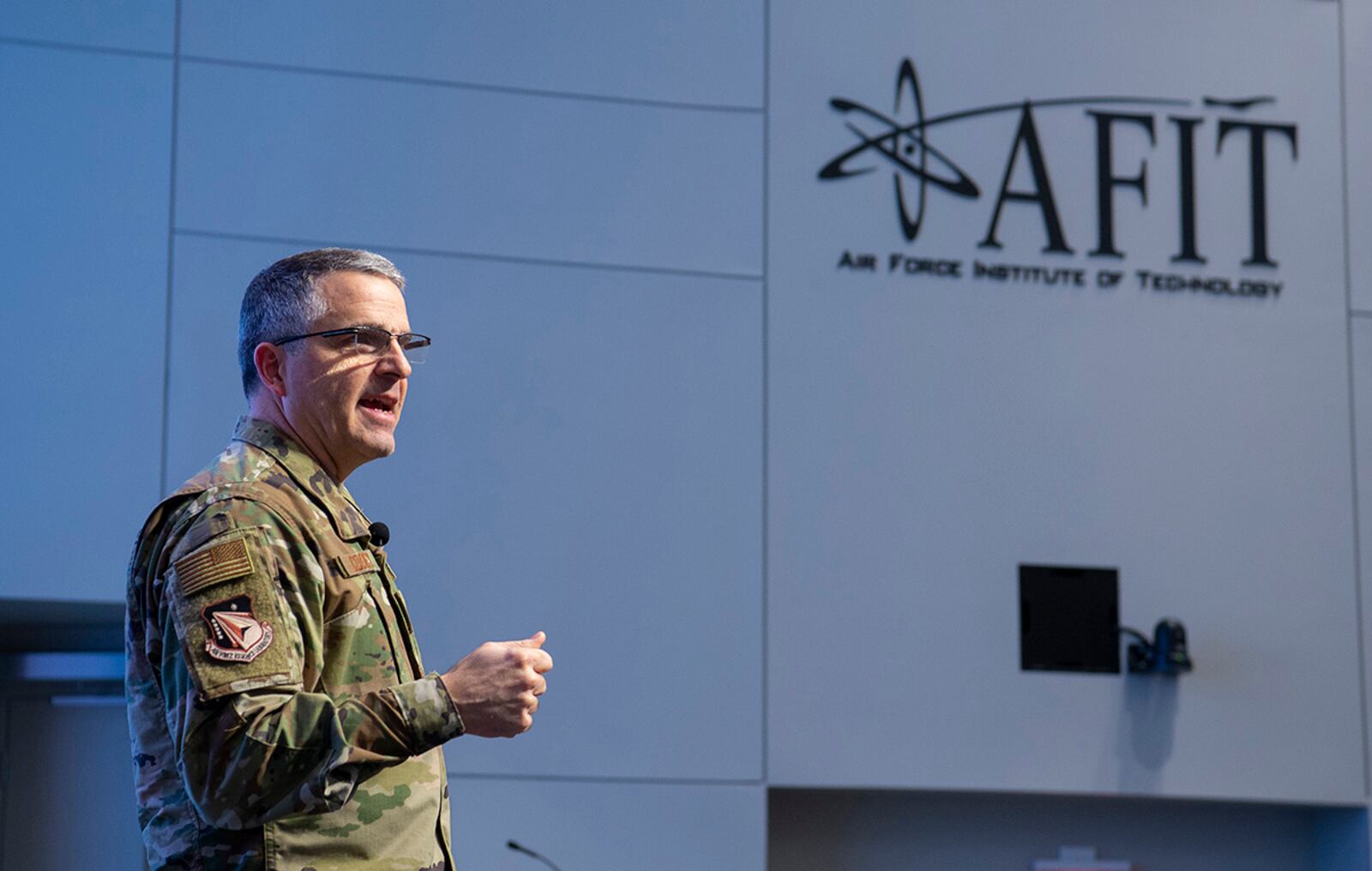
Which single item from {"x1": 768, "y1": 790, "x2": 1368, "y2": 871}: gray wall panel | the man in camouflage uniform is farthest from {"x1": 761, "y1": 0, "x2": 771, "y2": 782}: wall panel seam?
the man in camouflage uniform

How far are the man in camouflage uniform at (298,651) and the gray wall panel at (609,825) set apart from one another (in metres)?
2.99

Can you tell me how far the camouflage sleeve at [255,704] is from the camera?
1.99m

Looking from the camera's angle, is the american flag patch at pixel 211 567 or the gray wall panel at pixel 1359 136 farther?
the gray wall panel at pixel 1359 136

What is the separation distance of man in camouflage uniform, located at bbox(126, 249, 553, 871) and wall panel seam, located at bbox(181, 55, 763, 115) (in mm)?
3155

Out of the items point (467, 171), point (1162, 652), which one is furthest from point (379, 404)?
point (1162, 652)

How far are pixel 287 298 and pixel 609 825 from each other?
3.26 meters

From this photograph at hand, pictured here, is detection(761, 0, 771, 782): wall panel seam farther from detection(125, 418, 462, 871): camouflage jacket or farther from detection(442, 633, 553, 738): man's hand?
detection(442, 633, 553, 738): man's hand

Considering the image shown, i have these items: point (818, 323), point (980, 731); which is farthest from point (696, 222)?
point (980, 731)

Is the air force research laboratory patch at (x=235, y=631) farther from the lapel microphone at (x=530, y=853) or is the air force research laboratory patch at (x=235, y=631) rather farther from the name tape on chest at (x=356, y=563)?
the lapel microphone at (x=530, y=853)

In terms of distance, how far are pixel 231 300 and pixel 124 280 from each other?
325 mm

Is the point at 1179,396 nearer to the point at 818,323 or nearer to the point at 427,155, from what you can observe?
the point at 818,323

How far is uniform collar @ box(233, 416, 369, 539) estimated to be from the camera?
2.30m

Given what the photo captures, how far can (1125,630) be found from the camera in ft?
18.9

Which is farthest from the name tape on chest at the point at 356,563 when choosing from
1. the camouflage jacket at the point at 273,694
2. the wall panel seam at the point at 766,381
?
Answer: the wall panel seam at the point at 766,381
